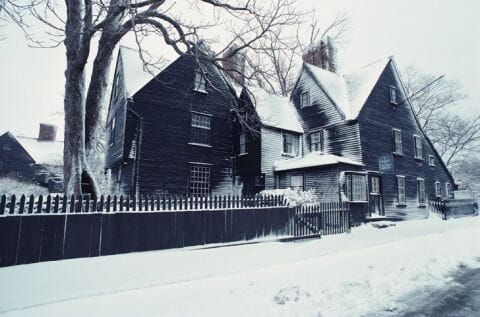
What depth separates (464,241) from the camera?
1132 cm

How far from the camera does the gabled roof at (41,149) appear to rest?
125 feet

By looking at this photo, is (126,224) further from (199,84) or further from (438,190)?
(438,190)

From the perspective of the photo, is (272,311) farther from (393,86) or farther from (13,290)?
(393,86)

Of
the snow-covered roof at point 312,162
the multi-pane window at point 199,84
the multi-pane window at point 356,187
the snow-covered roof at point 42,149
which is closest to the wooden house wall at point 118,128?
the multi-pane window at point 199,84

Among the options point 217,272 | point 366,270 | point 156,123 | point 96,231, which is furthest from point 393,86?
point 96,231

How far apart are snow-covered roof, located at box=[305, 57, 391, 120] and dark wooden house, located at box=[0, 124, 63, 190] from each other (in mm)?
32434

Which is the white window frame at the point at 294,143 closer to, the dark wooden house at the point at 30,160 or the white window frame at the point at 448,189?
the white window frame at the point at 448,189

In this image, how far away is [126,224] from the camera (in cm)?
767

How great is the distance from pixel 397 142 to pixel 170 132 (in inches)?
717

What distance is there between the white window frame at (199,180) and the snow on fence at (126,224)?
30.2 feet

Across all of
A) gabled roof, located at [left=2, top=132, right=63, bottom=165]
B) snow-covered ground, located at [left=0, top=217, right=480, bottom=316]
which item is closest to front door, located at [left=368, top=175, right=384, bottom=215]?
snow-covered ground, located at [left=0, top=217, right=480, bottom=316]

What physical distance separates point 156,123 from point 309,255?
13.1m

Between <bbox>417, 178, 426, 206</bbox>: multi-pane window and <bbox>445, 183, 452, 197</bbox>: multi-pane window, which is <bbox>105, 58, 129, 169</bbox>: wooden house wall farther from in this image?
<bbox>445, 183, 452, 197</bbox>: multi-pane window

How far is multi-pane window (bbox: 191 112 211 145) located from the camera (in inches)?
787
